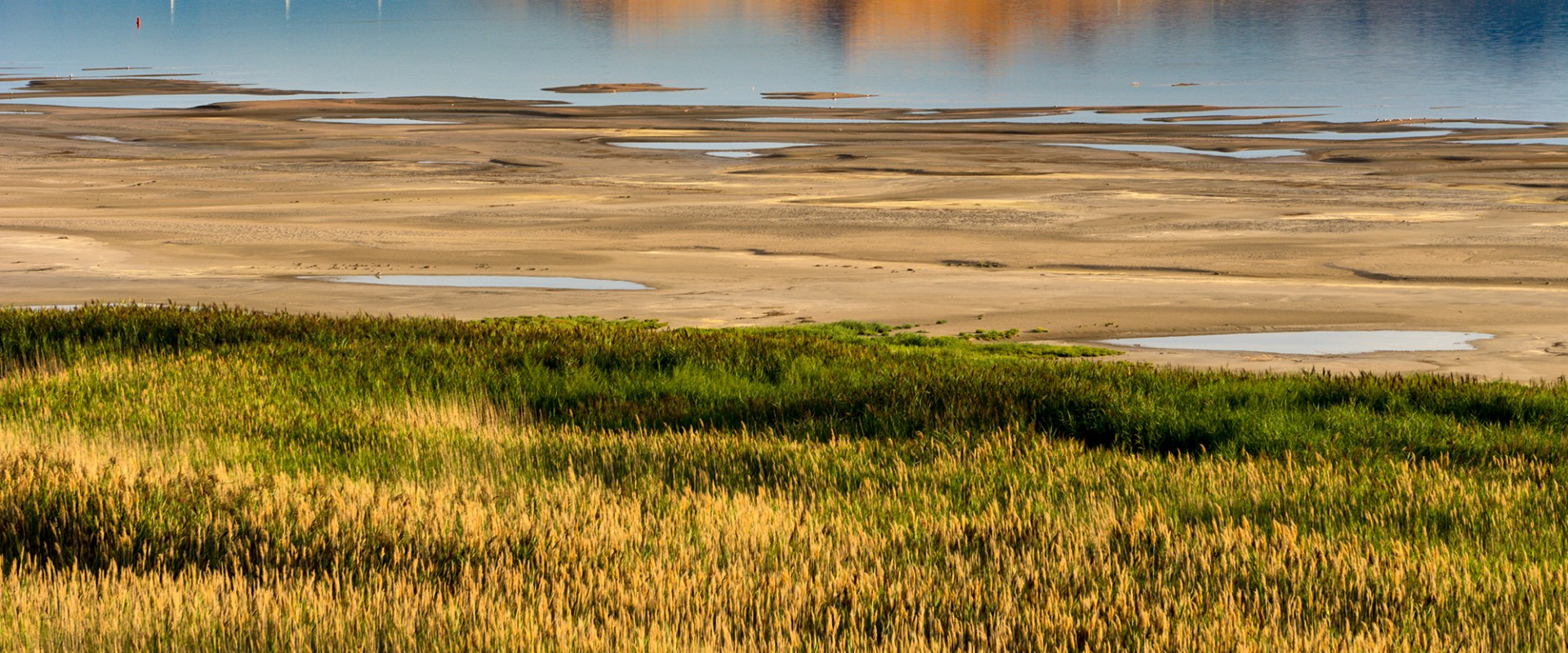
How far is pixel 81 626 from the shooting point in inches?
181

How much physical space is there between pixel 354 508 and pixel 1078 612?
9.81 feet

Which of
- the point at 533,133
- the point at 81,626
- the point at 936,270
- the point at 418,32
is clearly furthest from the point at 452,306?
the point at 418,32

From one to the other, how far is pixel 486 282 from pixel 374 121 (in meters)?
42.7

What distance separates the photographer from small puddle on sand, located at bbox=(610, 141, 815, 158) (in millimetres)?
49094

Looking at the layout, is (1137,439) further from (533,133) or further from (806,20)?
(806,20)

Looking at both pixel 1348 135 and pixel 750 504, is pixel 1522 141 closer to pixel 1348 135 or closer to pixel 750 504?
pixel 1348 135

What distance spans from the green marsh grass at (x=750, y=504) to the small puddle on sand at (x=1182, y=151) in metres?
37.2

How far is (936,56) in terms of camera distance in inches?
4611

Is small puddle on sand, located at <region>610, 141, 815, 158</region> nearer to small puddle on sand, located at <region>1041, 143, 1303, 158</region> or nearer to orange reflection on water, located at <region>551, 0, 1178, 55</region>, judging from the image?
small puddle on sand, located at <region>1041, 143, 1303, 158</region>

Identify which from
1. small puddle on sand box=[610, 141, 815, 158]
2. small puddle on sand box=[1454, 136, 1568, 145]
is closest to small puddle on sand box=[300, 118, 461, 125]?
small puddle on sand box=[610, 141, 815, 158]

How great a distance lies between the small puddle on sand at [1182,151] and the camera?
154 ft

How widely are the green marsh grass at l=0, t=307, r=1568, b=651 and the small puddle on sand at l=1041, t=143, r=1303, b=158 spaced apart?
37.2m

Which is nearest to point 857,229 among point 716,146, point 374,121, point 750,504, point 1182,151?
point 1182,151

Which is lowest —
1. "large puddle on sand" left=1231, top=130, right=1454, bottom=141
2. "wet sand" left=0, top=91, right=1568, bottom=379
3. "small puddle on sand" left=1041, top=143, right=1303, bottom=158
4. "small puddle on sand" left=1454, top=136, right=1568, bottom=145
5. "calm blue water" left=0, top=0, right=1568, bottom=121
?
"wet sand" left=0, top=91, right=1568, bottom=379
